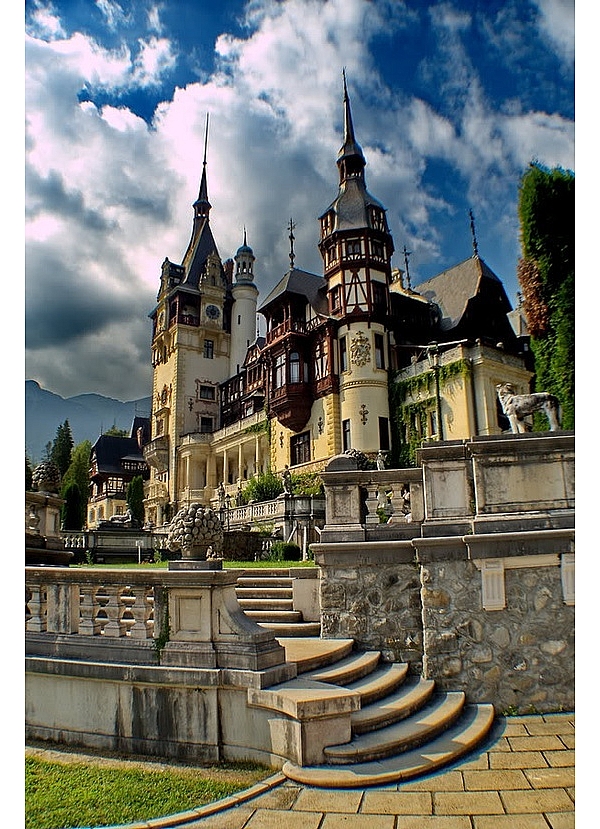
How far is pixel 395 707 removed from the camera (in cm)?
565

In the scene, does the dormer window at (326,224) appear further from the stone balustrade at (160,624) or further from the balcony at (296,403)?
the stone balustrade at (160,624)

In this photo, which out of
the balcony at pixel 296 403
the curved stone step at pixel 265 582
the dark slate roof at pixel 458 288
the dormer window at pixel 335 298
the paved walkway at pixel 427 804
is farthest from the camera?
the balcony at pixel 296 403

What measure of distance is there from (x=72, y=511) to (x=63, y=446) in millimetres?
37211

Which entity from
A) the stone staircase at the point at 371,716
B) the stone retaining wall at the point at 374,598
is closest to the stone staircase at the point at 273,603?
the stone retaining wall at the point at 374,598

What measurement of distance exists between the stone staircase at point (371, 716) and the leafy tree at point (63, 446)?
63.2 meters

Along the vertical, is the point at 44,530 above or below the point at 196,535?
below

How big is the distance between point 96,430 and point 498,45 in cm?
7027

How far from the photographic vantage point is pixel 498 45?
5555 millimetres

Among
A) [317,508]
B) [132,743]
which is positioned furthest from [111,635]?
[317,508]

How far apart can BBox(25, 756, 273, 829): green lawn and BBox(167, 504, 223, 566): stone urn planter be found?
1.71m

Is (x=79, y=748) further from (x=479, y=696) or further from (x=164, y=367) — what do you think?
(x=164, y=367)

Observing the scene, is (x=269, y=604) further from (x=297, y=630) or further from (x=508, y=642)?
(x=508, y=642)

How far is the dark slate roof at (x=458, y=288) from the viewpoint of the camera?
106 ft

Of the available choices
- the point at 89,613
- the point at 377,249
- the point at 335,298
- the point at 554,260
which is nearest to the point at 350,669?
the point at 89,613
